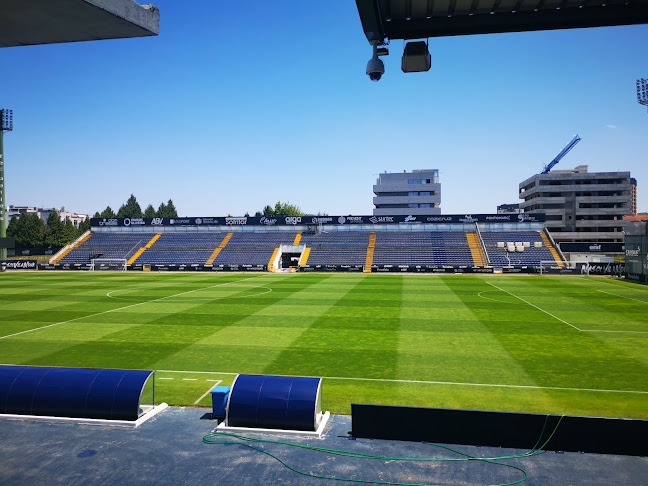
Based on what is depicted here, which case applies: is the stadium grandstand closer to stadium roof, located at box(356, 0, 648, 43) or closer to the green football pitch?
the green football pitch

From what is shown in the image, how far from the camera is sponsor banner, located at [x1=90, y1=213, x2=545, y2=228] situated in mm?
79500

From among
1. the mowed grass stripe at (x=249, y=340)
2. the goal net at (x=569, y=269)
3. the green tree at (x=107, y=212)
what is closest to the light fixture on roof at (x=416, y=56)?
the mowed grass stripe at (x=249, y=340)

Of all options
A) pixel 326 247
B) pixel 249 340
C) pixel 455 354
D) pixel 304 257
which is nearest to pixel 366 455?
pixel 455 354

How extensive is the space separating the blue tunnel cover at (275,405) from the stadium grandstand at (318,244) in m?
56.8

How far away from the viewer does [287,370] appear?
18.5 m

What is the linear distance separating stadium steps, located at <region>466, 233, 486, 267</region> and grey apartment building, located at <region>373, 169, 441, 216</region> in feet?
169

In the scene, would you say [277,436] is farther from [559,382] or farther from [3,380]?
[559,382]

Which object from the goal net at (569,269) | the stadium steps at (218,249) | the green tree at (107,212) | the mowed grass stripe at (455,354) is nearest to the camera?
the mowed grass stripe at (455,354)

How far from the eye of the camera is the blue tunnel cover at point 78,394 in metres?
13.0

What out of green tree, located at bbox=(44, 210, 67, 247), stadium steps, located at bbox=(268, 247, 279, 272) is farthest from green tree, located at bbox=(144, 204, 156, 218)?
stadium steps, located at bbox=(268, 247, 279, 272)

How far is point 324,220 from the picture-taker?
8388cm

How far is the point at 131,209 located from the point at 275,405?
171m

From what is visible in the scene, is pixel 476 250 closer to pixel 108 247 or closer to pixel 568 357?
pixel 568 357

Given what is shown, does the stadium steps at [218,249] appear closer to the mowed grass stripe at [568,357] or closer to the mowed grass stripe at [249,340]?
the mowed grass stripe at [249,340]
